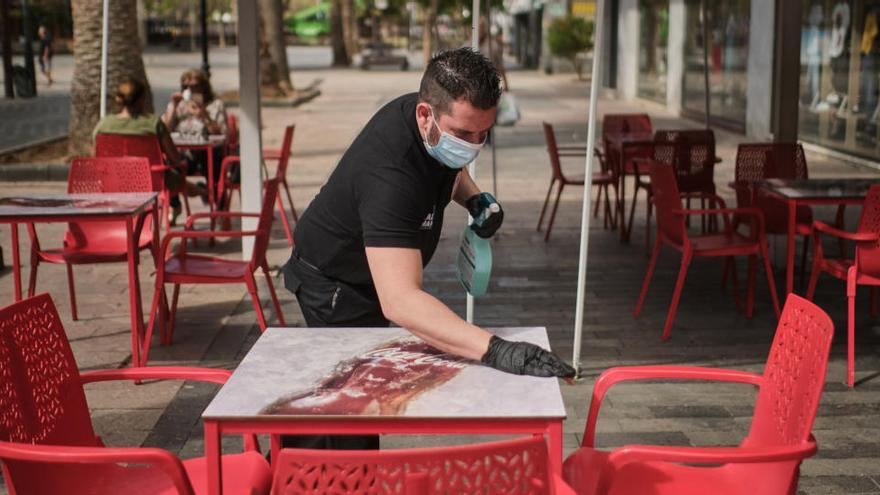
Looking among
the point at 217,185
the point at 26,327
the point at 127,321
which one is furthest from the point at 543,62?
the point at 26,327

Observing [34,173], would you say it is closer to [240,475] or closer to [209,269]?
[209,269]

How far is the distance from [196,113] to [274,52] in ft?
61.2

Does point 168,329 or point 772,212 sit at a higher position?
point 772,212

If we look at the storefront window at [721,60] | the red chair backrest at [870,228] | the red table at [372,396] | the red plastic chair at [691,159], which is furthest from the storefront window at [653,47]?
the red table at [372,396]

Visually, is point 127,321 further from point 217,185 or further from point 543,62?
point 543,62

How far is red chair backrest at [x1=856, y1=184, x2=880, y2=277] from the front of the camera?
19.3 ft

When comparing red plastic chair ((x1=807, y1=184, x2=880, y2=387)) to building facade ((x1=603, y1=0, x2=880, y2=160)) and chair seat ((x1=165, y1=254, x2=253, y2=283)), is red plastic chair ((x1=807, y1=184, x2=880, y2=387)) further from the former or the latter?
building facade ((x1=603, y1=0, x2=880, y2=160))

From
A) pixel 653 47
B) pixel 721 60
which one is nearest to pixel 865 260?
pixel 721 60

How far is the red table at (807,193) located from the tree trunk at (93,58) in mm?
9735

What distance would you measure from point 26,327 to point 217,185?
294 inches

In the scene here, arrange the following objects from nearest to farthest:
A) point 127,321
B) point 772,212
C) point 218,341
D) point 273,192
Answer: point 273,192
point 218,341
point 127,321
point 772,212

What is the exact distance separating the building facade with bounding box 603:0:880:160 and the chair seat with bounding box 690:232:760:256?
316 cm

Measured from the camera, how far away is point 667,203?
22.4 ft

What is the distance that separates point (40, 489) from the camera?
2.82 m
